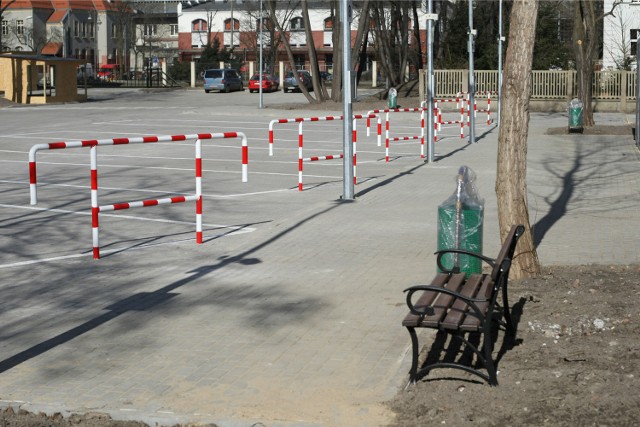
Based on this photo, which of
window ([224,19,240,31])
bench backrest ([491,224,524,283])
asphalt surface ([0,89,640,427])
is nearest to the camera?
asphalt surface ([0,89,640,427])

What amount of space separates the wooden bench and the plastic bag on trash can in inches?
61.4

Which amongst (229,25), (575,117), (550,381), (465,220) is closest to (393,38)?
(575,117)

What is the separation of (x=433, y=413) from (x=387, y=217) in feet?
26.8

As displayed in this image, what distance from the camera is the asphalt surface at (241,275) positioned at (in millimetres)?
6410

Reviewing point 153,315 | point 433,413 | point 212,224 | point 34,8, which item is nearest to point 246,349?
point 153,315

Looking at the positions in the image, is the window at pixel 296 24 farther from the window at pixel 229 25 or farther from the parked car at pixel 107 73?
the parked car at pixel 107 73

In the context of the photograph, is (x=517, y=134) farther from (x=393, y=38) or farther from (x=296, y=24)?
(x=296, y=24)

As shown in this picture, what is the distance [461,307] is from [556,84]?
43103mm

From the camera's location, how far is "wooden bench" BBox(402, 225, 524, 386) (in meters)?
6.26

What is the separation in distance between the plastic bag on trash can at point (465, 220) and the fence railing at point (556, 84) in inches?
1513

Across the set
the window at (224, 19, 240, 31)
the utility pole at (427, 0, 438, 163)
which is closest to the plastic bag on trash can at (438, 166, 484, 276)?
the utility pole at (427, 0, 438, 163)

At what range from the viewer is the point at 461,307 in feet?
21.9

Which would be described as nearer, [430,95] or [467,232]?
[467,232]

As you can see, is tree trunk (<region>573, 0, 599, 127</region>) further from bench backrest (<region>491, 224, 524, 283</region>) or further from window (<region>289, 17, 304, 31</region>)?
window (<region>289, 17, 304, 31</region>)
